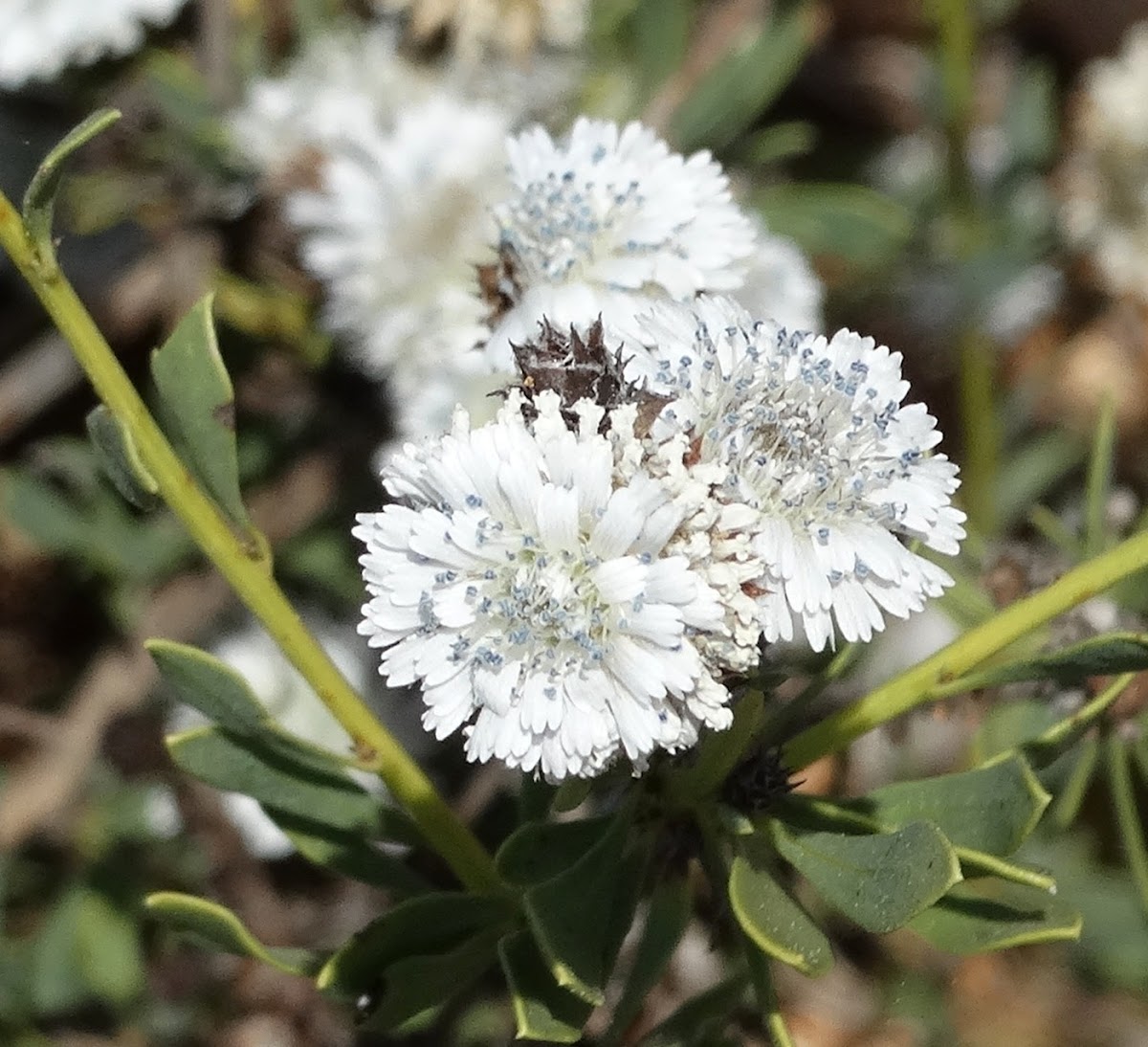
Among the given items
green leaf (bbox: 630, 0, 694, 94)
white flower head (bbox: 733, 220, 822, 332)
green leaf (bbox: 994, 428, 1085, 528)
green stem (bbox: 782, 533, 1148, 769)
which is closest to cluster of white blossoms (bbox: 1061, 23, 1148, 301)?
green leaf (bbox: 994, 428, 1085, 528)

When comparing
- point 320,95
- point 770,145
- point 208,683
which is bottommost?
point 208,683

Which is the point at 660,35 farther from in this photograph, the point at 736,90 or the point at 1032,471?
the point at 1032,471

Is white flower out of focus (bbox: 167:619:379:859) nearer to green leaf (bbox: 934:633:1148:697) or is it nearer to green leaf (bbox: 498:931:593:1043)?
green leaf (bbox: 498:931:593:1043)

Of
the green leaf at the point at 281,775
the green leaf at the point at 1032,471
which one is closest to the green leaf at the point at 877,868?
the green leaf at the point at 281,775

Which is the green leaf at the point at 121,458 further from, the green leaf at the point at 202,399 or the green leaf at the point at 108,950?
the green leaf at the point at 108,950

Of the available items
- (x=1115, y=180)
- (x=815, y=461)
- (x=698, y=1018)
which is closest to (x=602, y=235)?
(x=815, y=461)
